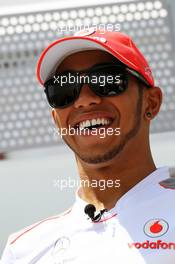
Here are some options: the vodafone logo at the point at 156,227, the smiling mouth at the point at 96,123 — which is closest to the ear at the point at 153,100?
the smiling mouth at the point at 96,123

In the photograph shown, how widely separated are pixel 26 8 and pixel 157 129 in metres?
0.49

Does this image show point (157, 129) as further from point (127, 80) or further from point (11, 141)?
point (11, 141)

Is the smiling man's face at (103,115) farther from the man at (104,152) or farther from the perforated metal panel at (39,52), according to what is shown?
the perforated metal panel at (39,52)

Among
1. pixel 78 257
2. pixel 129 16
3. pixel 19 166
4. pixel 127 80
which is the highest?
pixel 129 16

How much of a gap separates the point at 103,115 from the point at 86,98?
0.05 m

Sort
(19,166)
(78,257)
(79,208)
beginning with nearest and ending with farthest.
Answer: (78,257) < (79,208) < (19,166)

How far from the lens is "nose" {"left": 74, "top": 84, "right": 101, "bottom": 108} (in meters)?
1.38

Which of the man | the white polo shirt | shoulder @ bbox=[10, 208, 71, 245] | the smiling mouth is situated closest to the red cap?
Answer: the man

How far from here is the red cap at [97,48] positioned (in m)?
1.38

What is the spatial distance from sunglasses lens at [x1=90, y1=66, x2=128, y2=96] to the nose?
0.01 metres

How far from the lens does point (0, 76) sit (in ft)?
5.53

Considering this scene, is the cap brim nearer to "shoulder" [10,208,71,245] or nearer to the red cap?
the red cap

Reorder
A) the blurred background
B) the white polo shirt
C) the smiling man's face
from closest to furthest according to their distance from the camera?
the white polo shirt
the smiling man's face
the blurred background

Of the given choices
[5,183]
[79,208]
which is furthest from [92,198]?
[5,183]
